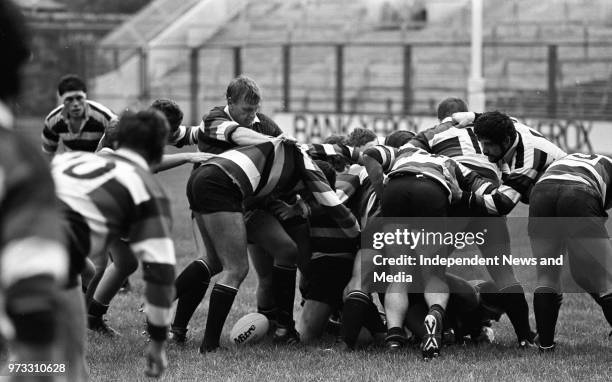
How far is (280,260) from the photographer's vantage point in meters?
7.46

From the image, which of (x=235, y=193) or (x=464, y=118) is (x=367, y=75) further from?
(x=235, y=193)

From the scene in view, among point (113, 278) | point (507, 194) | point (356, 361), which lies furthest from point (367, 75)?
point (356, 361)

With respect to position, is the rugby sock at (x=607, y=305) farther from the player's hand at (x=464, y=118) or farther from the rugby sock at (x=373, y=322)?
the player's hand at (x=464, y=118)

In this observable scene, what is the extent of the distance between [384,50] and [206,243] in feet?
69.4

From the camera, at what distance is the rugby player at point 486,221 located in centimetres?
738

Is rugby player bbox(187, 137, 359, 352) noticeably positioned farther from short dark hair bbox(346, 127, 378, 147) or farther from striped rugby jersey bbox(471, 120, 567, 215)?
striped rugby jersey bbox(471, 120, 567, 215)

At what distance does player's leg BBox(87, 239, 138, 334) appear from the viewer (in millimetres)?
7531

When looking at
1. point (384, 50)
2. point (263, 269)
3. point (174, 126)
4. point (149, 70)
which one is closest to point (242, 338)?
point (263, 269)

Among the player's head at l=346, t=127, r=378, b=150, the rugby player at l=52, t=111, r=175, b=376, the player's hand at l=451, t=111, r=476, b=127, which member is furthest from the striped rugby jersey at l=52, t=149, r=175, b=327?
the player's hand at l=451, t=111, r=476, b=127

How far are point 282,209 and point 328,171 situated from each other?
433mm

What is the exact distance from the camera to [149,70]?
31.4 m

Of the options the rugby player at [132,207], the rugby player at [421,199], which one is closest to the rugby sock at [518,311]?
the rugby player at [421,199]

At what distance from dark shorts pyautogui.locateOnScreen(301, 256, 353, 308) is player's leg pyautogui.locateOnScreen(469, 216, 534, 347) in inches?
36.7

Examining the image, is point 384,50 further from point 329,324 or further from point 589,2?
point 329,324
